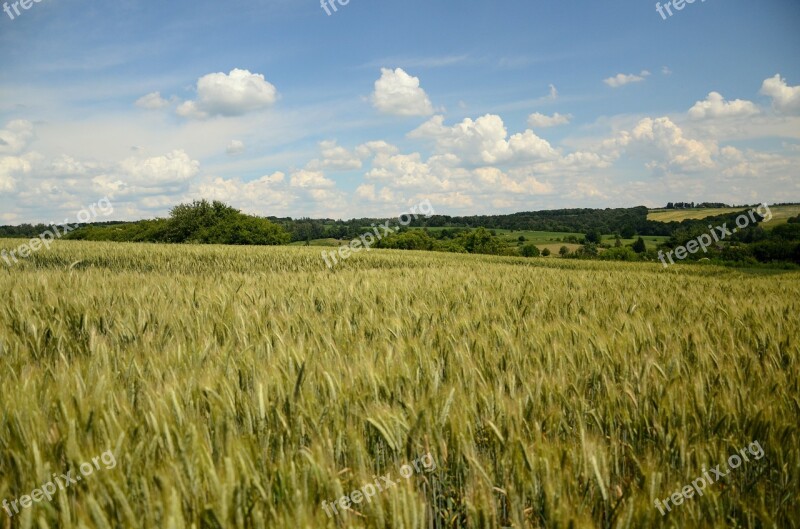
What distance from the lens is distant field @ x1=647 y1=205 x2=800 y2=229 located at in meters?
67.5

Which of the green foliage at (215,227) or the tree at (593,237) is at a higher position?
the green foliage at (215,227)

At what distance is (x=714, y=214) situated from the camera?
85.8 metres

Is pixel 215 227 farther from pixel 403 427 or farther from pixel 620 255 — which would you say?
pixel 403 427

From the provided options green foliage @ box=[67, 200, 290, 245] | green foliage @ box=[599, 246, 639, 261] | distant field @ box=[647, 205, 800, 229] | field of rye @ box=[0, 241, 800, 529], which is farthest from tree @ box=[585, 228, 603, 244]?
field of rye @ box=[0, 241, 800, 529]

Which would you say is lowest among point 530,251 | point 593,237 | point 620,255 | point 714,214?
point 620,255

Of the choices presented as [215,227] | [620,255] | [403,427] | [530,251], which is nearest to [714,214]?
[620,255]

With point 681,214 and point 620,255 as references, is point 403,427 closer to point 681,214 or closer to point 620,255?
point 620,255

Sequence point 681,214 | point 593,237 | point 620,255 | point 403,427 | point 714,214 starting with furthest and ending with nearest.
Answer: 1. point 681,214
2. point 593,237
3. point 714,214
4. point 620,255
5. point 403,427

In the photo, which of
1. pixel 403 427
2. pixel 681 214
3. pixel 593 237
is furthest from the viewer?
pixel 681 214

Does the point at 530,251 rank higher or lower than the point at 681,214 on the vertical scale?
lower

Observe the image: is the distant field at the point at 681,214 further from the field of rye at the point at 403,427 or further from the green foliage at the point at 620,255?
the field of rye at the point at 403,427

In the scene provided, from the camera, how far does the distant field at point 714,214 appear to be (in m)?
67.5

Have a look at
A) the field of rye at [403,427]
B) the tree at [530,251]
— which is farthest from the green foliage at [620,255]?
the field of rye at [403,427]

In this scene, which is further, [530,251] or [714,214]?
[714,214]
